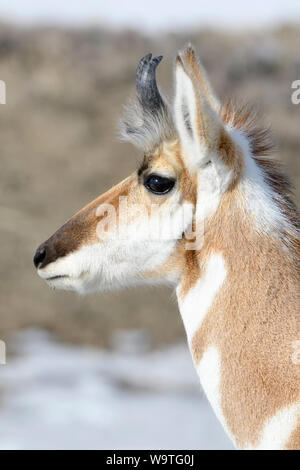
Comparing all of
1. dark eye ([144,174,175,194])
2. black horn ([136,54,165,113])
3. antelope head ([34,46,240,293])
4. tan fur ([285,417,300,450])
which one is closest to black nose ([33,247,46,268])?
antelope head ([34,46,240,293])

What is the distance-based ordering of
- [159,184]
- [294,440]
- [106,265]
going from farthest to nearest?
[106,265] → [159,184] → [294,440]

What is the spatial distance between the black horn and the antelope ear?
0.43 m

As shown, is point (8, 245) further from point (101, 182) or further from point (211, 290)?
point (211, 290)

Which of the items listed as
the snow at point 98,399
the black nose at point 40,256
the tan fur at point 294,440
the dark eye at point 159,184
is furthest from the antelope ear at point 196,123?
the snow at point 98,399

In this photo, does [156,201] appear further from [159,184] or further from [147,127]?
[147,127]

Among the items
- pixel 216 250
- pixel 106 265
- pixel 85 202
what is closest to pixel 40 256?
pixel 106 265

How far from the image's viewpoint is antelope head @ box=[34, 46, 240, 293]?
10.3ft

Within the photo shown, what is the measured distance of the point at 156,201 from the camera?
3.31m

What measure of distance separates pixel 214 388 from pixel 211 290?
1.35ft

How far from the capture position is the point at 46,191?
17.2 m

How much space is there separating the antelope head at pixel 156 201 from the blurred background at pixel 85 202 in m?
0.58

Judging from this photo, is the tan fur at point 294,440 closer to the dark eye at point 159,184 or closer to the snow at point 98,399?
the dark eye at point 159,184

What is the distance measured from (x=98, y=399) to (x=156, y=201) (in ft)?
26.2
